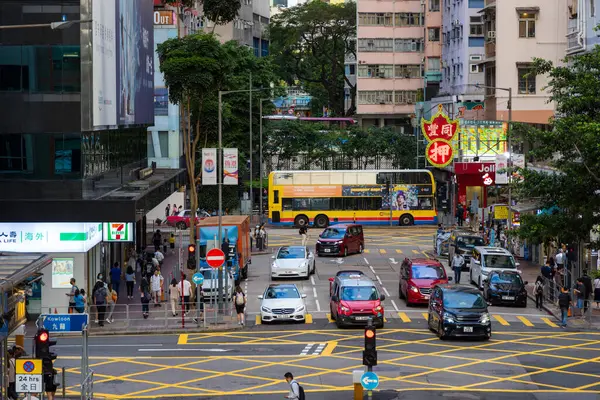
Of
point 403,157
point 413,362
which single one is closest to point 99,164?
point 413,362

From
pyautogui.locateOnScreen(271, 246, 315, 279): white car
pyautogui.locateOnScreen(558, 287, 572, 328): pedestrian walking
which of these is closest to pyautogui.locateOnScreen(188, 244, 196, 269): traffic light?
pyautogui.locateOnScreen(271, 246, 315, 279): white car

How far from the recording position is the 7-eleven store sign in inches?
1764

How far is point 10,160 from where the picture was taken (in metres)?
42.7

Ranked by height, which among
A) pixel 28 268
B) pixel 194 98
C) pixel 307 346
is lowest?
pixel 307 346

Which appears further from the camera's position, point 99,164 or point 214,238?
point 214,238

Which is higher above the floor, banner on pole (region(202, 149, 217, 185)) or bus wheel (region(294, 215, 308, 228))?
banner on pole (region(202, 149, 217, 185))

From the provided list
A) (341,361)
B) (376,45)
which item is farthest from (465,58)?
(341,361)

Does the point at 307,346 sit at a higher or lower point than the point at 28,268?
lower

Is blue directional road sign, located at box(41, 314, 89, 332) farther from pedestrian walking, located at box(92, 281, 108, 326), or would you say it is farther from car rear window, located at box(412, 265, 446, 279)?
car rear window, located at box(412, 265, 446, 279)

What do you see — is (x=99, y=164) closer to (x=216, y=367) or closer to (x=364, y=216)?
(x=216, y=367)

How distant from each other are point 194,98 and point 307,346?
1864cm

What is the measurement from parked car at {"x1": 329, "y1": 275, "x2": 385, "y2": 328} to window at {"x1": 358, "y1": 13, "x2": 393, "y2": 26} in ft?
232

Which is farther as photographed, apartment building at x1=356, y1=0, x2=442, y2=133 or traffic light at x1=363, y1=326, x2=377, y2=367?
apartment building at x1=356, y1=0, x2=442, y2=133

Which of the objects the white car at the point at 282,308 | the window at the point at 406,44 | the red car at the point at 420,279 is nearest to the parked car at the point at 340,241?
the red car at the point at 420,279
